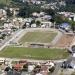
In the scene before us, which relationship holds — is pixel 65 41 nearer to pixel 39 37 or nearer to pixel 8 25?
pixel 39 37

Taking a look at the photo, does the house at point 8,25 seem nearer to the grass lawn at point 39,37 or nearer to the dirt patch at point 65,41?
the grass lawn at point 39,37

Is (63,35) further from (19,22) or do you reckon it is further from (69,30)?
(19,22)

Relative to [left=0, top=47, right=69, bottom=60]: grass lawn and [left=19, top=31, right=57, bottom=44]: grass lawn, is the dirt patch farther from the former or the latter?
[left=0, top=47, right=69, bottom=60]: grass lawn

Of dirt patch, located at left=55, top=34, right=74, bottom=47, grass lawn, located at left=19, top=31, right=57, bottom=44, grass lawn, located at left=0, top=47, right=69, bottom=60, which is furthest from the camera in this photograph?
grass lawn, located at left=19, top=31, right=57, bottom=44

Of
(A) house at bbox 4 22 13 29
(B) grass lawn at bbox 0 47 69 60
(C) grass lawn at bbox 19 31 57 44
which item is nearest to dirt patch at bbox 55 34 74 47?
(C) grass lawn at bbox 19 31 57 44

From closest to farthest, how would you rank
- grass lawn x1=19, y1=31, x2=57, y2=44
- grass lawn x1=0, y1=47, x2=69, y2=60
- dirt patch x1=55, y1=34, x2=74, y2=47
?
grass lawn x1=0, y1=47, x2=69, y2=60 → dirt patch x1=55, y1=34, x2=74, y2=47 → grass lawn x1=19, y1=31, x2=57, y2=44

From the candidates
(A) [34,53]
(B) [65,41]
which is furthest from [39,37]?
(A) [34,53]

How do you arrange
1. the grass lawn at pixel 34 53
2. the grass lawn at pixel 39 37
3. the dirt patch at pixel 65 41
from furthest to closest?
the grass lawn at pixel 39 37 → the dirt patch at pixel 65 41 → the grass lawn at pixel 34 53

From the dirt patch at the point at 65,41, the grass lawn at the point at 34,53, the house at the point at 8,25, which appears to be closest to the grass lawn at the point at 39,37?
the dirt patch at the point at 65,41
